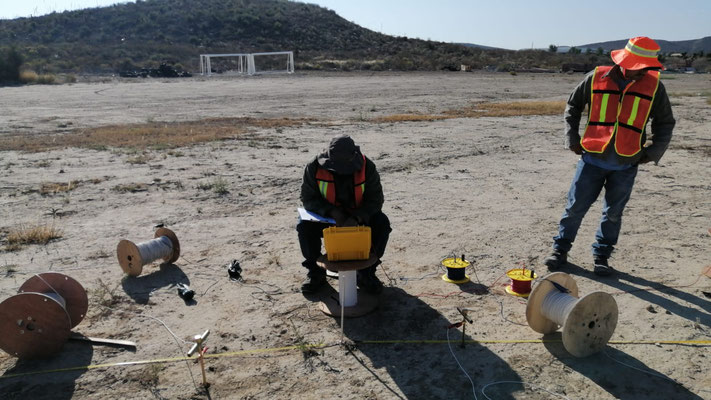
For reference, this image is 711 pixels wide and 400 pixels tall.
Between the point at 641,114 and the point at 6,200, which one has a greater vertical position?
the point at 641,114

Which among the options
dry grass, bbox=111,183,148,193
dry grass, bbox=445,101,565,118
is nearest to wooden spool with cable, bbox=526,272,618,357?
dry grass, bbox=111,183,148,193

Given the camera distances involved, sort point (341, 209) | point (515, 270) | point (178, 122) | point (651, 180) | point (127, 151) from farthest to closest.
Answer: point (178, 122) → point (127, 151) → point (651, 180) → point (515, 270) → point (341, 209)

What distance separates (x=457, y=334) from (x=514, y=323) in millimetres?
565

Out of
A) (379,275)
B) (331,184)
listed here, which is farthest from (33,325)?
(379,275)

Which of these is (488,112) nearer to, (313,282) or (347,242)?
(313,282)

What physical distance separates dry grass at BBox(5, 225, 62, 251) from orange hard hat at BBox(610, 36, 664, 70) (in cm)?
683

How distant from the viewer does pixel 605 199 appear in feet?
18.3

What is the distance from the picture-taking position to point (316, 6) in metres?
104

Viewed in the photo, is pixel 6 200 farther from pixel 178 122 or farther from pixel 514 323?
pixel 178 122

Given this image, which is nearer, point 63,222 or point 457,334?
point 457,334

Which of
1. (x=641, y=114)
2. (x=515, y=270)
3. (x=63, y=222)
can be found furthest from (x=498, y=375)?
(x=63, y=222)

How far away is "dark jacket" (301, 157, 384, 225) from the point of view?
4906mm

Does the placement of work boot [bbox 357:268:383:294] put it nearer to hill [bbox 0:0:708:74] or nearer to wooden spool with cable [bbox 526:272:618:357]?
wooden spool with cable [bbox 526:272:618:357]

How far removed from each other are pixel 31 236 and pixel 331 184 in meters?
4.28
